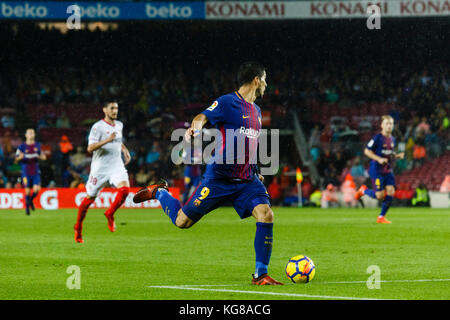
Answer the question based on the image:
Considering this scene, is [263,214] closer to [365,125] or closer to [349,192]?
→ [349,192]

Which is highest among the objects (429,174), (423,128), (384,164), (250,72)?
(423,128)

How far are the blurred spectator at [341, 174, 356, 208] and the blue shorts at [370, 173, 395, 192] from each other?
10.1 metres

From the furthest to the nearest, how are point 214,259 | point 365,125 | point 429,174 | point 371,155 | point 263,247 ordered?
point 365,125 < point 429,174 < point 371,155 < point 214,259 < point 263,247

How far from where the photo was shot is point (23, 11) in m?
33.5

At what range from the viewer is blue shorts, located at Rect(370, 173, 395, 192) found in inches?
760

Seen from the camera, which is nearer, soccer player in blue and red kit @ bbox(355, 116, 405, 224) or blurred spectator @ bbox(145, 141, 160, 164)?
soccer player in blue and red kit @ bbox(355, 116, 405, 224)

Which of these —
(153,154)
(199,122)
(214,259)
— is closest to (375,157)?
(214,259)

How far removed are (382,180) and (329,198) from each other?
10.6 meters

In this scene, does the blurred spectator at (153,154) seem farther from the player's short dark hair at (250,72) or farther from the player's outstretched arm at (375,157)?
the player's short dark hair at (250,72)

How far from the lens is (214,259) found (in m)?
11.4

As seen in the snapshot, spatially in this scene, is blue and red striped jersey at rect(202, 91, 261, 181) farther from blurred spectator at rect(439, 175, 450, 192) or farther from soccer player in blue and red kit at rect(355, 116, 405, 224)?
blurred spectator at rect(439, 175, 450, 192)

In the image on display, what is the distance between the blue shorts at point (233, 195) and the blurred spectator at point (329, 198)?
21.3m

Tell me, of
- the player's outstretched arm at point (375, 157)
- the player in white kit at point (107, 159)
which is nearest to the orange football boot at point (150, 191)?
the player in white kit at point (107, 159)

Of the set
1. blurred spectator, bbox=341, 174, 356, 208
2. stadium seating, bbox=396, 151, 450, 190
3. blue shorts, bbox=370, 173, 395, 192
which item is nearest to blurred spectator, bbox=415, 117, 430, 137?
stadium seating, bbox=396, 151, 450, 190
